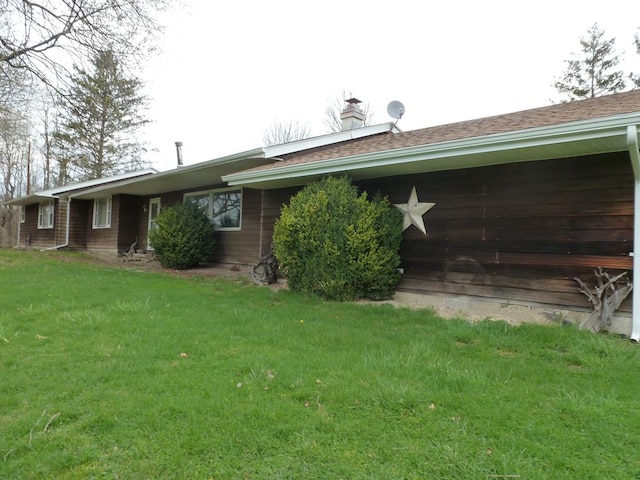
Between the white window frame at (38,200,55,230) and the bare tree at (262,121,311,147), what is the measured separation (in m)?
15.4

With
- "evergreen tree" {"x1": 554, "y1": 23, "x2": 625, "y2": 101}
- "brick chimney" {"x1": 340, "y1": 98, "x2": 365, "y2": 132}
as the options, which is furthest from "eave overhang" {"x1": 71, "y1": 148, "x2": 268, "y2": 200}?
"evergreen tree" {"x1": 554, "y1": 23, "x2": 625, "y2": 101}

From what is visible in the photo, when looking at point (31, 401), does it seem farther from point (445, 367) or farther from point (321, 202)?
point (321, 202)

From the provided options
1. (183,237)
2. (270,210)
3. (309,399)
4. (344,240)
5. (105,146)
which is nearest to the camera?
(309,399)

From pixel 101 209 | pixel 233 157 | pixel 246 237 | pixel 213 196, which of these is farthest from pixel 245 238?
pixel 101 209

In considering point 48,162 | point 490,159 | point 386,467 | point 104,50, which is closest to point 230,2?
point 104,50

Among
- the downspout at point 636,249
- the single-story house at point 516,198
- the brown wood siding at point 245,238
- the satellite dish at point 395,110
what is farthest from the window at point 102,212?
the downspout at point 636,249

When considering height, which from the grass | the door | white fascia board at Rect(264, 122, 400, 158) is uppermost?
white fascia board at Rect(264, 122, 400, 158)

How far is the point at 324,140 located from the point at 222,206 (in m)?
4.01

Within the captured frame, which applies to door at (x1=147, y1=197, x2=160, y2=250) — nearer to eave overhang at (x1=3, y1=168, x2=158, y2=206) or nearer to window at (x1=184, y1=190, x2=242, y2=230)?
eave overhang at (x1=3, y1=168, x2=158, y2=206)

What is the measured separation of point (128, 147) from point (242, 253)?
20164mm

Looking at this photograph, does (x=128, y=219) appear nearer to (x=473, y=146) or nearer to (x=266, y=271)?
(x=266, y=271)

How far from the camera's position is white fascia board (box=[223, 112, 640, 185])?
14.0ft

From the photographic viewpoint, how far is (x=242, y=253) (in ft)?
35.8

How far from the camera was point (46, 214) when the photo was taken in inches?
760
